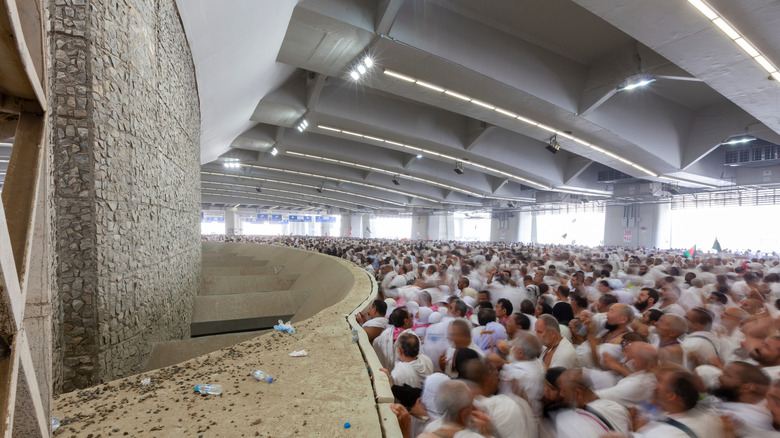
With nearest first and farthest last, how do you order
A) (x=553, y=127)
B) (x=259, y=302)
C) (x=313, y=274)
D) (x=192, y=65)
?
(x=192, y=65) < (x=259, y=302) < (x=553, y=127) < (x=313, y=274)

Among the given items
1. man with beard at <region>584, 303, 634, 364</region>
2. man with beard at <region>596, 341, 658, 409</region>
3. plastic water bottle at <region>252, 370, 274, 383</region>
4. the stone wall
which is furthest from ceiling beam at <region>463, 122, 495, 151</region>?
plastic water bottle at <region>252, 370, 274, 383</region>

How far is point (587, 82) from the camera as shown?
29.7 feet

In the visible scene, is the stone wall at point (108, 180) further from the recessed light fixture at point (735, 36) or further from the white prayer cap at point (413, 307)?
the recessed light fixture at point (735, 36)

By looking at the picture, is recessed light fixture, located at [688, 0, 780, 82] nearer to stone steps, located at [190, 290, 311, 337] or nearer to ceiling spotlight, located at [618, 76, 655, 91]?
ceiling spotlight, located at [618, 76, 655, 91]

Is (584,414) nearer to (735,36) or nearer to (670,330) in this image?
(670,330)

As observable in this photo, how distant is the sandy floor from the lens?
203 cm

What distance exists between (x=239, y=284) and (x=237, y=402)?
378 inches

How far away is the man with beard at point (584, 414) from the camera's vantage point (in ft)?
7.66

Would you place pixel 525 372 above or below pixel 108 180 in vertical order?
below

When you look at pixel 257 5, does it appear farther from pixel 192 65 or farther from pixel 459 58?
pixel 459 58

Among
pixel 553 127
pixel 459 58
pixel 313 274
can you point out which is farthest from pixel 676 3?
pixel 313 274

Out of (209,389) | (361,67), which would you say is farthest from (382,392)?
(361,67)

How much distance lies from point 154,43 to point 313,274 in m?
7.91

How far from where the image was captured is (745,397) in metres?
2.64
